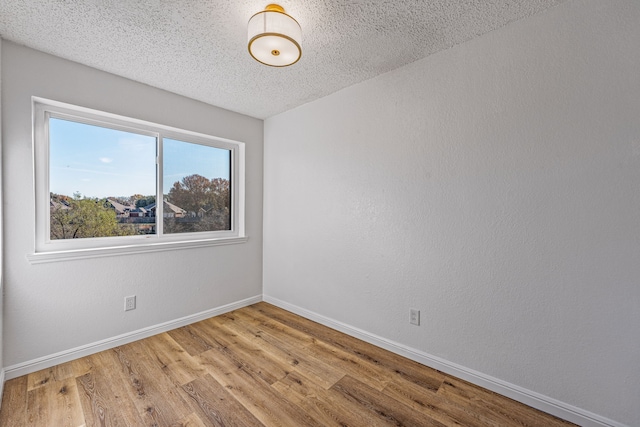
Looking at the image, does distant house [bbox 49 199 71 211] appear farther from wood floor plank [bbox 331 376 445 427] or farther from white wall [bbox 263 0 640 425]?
wood floor plank [bbox 331 376 445 427]

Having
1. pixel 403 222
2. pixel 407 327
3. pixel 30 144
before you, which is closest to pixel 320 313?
pixel 407 327

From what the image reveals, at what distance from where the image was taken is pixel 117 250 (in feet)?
7.73

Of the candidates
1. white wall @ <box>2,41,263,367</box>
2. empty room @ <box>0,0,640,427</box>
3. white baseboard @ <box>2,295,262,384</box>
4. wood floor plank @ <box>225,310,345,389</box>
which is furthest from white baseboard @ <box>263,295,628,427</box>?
white wall @ <box>2,41,263,367</box>

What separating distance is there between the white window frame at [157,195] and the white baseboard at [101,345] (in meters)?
0.74

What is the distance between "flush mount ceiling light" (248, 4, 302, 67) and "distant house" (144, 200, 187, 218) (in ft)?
6.05

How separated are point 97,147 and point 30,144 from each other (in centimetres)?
44

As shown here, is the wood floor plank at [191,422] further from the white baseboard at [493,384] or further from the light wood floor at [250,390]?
the white baseboard at [493,384]

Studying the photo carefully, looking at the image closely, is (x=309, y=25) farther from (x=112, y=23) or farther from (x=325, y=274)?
(x=325, y=274)

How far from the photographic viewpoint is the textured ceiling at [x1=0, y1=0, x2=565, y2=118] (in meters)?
1.58

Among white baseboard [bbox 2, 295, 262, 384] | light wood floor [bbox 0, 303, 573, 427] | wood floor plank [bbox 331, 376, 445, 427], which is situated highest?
white baseboard [bbox 2, 295, 262, 384]

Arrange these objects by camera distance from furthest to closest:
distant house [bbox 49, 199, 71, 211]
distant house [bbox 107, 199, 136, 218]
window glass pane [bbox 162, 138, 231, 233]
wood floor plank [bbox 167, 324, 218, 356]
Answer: window glass pane [bbox 162, 138, 231, 233], distant house [bbox 107, 199, 136, 218], wood floor plank [bbox 167, 324, 218, 356], distant house [bbox 49, 199, 71, 211]

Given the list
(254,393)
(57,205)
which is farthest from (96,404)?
(57,205)

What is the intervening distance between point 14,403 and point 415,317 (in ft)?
8.99

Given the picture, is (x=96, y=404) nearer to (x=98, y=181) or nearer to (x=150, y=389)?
(x=150, y=389)
